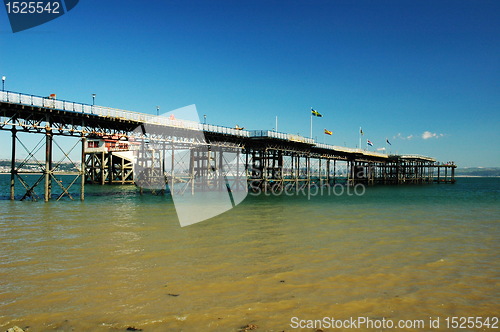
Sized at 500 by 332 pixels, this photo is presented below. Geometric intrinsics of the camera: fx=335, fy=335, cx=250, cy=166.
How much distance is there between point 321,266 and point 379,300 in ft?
9.69

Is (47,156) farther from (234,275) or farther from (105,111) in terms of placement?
(234,275)

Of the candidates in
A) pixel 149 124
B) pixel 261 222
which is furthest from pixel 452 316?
pixel 149 124

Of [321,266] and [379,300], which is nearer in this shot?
[379,300]

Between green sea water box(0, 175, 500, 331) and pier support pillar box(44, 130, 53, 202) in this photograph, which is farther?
pier support pillar box(44, 130, 53, 202)

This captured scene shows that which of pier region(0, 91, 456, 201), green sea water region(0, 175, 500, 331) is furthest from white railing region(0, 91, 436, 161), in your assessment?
green sea water region(0, 175, 500, 331)

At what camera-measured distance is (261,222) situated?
20953 millimetres

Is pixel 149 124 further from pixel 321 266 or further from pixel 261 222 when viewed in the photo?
pixel 321 266

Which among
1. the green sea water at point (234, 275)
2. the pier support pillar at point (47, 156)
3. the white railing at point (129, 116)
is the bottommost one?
the green sea water at point (234, 275)

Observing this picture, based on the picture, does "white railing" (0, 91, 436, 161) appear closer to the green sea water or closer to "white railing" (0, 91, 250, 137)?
"white railing" (0, 91, 250, 137)

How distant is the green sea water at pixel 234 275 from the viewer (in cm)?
741

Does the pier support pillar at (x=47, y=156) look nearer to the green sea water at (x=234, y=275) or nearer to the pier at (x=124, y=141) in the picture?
the pier at (x=124, y=141)

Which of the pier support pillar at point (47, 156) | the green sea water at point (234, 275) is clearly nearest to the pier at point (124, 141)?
the pier support pillar at point (47, 156)

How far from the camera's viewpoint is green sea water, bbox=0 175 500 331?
7414mm

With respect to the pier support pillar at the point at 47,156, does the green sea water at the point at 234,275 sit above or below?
below
